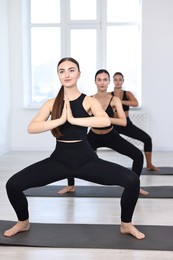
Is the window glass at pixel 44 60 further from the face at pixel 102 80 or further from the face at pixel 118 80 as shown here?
the face at pixel 102 80

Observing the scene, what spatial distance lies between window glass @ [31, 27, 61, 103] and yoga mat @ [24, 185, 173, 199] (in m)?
2.77

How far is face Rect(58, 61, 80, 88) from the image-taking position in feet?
6.86

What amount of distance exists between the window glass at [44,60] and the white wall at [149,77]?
0.31 metres

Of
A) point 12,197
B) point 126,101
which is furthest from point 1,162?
point 12,197

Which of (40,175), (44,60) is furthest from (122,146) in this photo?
(44,60)

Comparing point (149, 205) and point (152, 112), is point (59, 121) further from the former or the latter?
point (152, 112)

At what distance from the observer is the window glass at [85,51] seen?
5781 millimetres

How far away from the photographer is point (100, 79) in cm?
294

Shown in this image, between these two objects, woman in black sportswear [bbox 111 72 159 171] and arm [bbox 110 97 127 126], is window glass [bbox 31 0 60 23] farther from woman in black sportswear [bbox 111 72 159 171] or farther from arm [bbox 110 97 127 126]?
arm [bbox 110 97 127 126]

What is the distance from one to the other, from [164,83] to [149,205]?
3.04 m

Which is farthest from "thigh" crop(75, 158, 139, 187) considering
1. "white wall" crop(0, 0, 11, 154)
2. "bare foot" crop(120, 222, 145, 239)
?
"white wall" crop(0, 0, 11, 154)

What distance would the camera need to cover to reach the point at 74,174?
2076mm

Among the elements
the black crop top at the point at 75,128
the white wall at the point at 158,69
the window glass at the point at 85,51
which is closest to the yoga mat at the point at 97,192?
the black crop top at the point at 75,128

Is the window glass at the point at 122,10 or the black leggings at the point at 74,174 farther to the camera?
the window glass at the point at 122,10
